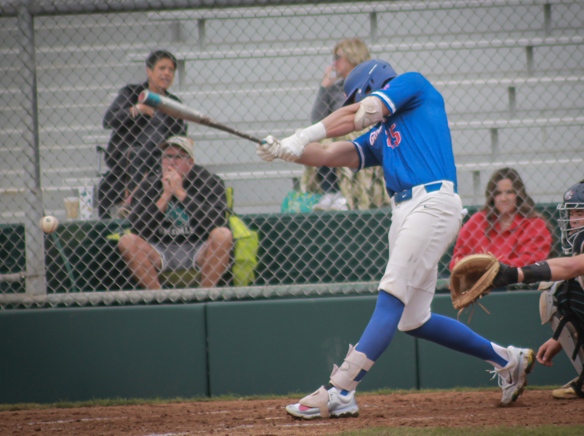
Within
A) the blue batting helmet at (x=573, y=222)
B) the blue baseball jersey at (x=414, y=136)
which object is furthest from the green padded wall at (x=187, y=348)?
the blue baseball jersey at (x=414, y=136)

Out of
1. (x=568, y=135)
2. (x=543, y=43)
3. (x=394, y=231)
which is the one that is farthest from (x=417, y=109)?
(x=568, y=135)

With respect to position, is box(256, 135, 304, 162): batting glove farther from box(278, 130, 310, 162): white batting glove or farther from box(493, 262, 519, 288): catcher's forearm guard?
box(493, 262, 519, 288): catcher's forearm guard

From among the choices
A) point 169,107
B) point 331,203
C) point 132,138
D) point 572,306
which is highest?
point 132,138

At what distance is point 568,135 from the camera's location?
7023mm

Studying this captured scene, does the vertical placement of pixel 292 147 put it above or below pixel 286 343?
above

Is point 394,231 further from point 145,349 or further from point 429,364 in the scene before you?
point 145,349

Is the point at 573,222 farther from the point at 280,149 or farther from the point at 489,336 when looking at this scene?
the point at 280,149

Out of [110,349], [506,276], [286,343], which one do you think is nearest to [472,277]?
[506,276]

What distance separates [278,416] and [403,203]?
1.25 meters

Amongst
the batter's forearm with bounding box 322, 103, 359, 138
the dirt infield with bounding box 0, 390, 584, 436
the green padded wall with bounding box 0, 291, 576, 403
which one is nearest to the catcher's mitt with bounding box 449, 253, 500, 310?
the dirt infield with bounding box 0, 390, 584, 436

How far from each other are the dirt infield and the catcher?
11.7 inches

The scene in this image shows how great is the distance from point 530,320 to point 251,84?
3.35 metres

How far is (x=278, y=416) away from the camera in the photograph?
3938 millimetres

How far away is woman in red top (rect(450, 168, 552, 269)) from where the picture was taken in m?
4.88
